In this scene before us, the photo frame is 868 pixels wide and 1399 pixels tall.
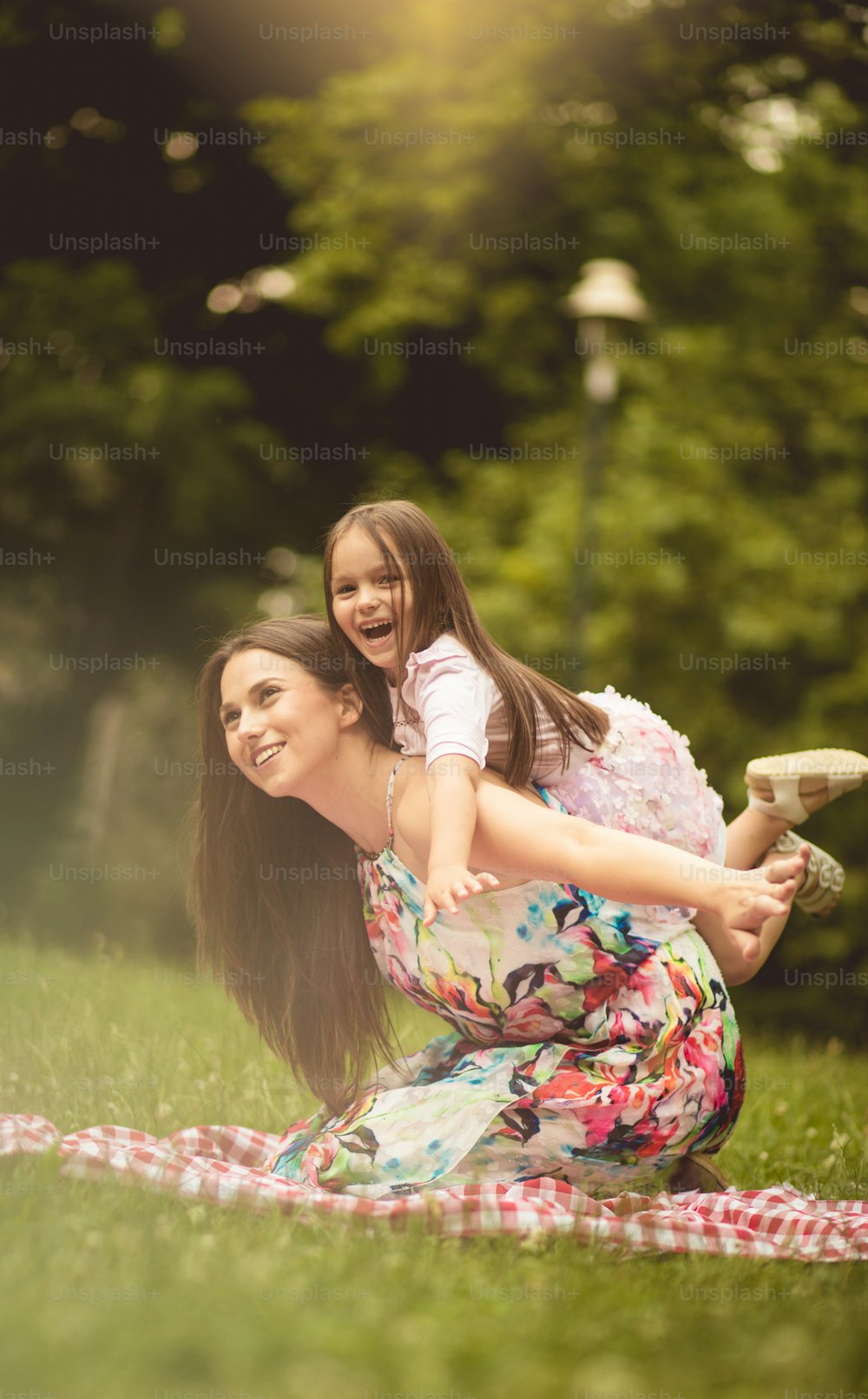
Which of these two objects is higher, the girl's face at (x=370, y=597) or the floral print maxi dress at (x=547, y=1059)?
the girl's face at (x=370, y=597)

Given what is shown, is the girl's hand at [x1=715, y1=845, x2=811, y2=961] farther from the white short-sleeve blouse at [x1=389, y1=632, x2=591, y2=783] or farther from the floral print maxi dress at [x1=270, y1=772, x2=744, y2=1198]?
the white short-sleeve blouse at [x1=389, y1=632, x2=591, y2=783]

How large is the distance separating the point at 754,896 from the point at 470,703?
30.6 inches

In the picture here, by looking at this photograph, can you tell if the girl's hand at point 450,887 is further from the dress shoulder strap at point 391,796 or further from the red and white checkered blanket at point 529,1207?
the red and white checkered blanket at point 529,1207

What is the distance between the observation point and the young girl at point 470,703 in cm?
329

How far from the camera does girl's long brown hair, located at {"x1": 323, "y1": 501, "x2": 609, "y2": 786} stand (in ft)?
11.0

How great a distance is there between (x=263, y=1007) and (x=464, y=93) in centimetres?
1035


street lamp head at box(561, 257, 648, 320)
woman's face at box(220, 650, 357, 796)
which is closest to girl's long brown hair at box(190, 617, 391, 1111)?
woman's face at box(220, 650, 357, 796)

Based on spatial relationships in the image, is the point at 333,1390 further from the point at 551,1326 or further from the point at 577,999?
the point at 577,999

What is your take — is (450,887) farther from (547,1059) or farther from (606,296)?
(606,296)

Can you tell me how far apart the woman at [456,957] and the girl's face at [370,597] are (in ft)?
0.61

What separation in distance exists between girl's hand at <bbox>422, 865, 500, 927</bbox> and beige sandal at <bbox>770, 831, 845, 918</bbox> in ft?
Result: 4.94

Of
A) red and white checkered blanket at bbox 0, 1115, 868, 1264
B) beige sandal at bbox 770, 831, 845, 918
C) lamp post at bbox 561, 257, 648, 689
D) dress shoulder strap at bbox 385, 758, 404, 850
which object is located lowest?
red and white checkered blanket at bbox 0, 1115, 868, 1264

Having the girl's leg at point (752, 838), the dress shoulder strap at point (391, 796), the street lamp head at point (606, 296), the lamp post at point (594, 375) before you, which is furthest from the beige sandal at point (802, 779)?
the street lamp head at point (606, 296)

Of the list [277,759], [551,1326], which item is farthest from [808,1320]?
[277,759]
